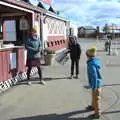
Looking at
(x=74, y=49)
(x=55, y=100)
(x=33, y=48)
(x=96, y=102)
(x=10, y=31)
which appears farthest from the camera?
(x=10, y=31)

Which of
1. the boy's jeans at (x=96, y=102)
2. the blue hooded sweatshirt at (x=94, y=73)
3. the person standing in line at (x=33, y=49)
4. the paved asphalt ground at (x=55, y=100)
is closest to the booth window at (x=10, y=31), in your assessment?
the paved asphalt ground at (x=55, y=100)

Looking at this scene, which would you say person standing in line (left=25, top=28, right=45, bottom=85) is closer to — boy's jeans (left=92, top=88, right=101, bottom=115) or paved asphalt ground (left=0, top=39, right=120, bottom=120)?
paved asphalt ground (left=0, top=39, right=120, bottom=120)

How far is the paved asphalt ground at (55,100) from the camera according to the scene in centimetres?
966

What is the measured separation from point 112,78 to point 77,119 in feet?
23.4

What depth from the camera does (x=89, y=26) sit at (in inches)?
4508

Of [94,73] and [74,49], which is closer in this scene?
[94,73]

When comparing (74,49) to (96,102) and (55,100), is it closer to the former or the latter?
(55,100)

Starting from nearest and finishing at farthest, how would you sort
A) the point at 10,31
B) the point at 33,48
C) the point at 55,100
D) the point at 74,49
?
the point at 55,100 < the point at 33,48 < the point at 74,49 < the point at 10,31

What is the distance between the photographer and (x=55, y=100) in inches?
449

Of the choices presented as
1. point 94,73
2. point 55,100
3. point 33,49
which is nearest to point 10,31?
point 33,49

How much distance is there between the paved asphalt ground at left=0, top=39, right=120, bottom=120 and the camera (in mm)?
9656

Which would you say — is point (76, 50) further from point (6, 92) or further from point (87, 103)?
point (87, 103)

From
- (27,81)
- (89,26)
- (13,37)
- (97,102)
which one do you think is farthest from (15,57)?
(89,26)

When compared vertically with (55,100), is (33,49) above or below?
above
